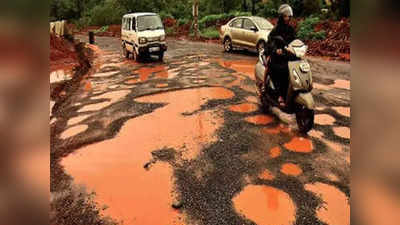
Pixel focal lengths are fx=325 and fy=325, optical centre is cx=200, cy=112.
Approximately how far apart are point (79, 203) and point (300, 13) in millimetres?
18756

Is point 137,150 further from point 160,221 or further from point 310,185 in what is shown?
point 310,185

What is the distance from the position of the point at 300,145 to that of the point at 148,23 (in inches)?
375

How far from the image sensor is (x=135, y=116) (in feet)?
20.5

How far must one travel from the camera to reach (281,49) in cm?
508

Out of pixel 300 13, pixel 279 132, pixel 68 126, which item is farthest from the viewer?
pixel 300 13

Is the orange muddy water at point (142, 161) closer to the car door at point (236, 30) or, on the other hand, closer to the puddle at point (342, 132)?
the puddle at point (342, 132)

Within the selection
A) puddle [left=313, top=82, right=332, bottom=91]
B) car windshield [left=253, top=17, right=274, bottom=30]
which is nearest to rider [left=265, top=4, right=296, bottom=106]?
puddle [left=313, top=82, right=332, bottom=91]

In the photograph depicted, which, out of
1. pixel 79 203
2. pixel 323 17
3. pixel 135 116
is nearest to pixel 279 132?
pixel 135 116

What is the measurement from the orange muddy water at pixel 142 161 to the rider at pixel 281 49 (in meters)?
1.21

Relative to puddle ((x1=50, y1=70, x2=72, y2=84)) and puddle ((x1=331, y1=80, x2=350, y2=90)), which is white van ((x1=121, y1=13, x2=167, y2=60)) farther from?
puddle ((x1=331, y1=80, x2=350, y2=90))

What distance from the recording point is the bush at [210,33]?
70.0ft

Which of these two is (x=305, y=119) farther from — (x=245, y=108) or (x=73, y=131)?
(x=73, y=131)
